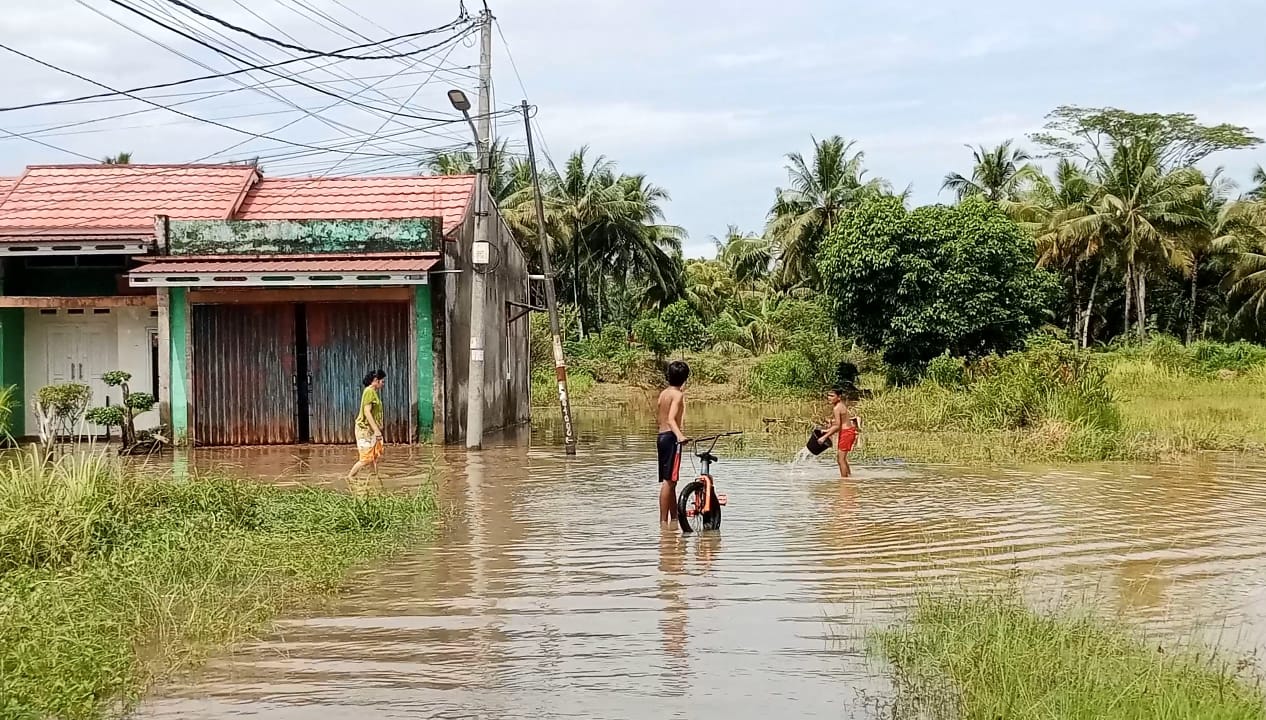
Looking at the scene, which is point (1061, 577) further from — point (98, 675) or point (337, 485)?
point (337, 485)

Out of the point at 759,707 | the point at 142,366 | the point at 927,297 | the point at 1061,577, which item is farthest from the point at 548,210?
the point at 759,707

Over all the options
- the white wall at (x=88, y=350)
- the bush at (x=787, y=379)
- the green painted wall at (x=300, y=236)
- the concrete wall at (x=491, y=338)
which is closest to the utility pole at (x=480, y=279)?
the concrete wall at (x=491, y=338)

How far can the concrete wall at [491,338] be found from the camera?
19.2 metres

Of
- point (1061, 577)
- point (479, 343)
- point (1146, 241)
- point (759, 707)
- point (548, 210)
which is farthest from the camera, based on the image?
point (548, 210)

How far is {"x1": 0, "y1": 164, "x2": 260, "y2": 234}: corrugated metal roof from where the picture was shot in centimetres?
2045

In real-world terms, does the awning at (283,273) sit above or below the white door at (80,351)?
above

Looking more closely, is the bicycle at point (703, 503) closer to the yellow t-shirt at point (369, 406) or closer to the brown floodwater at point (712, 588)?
the brown floodwater at point (712, 588)

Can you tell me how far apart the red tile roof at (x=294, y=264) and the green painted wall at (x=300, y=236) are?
0.17 meters

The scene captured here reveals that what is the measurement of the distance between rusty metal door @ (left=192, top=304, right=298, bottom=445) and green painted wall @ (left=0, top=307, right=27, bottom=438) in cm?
317

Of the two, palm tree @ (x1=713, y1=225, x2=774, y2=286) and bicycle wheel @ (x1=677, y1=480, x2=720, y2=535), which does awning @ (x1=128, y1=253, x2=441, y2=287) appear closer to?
bicycle wheel @ (x1=677, y1=480, x2=720, y2=535)

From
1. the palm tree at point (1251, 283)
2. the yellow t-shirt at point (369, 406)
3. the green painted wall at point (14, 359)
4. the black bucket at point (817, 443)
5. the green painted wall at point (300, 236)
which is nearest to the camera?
the yellow t-shirt at point (369, 406)

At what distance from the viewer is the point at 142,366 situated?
65.2ft

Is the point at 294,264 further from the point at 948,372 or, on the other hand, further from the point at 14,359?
the point at 948,372

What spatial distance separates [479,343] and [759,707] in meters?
13.0
